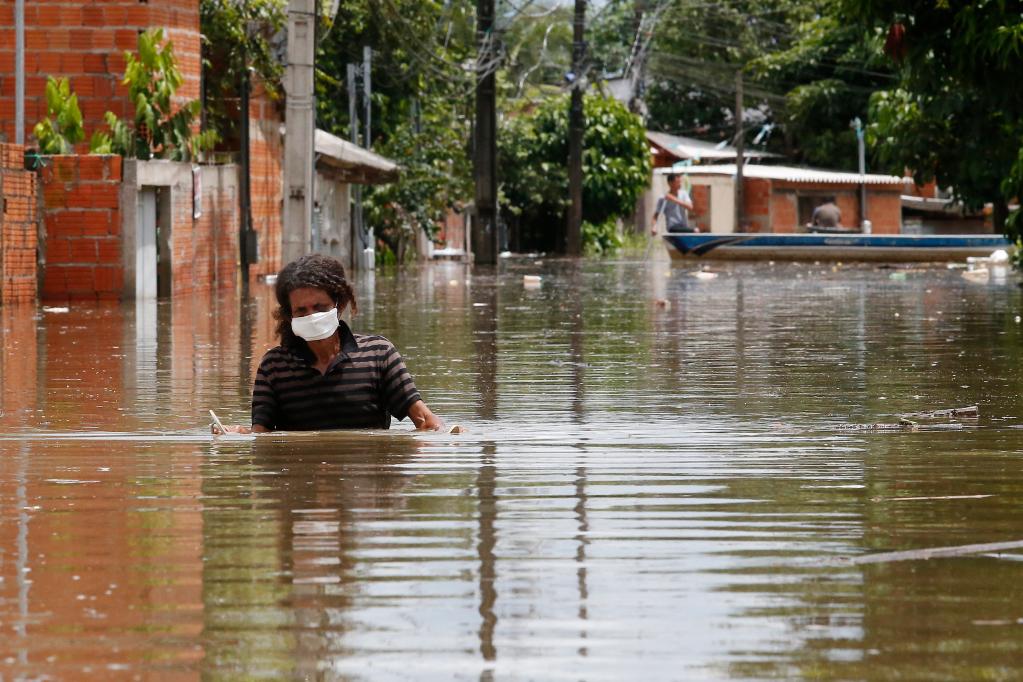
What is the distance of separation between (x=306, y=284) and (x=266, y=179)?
87.9 feet

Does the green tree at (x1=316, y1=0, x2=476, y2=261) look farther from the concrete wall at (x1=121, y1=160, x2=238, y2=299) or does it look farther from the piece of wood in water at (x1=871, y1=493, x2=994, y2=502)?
the piece of wood in water at (x1=871, y1=493, x2=994, y2=502)

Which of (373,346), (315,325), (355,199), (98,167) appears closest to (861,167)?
(355,199)

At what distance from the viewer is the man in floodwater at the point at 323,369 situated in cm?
809

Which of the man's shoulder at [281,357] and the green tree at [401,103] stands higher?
the green tree at [401,103]

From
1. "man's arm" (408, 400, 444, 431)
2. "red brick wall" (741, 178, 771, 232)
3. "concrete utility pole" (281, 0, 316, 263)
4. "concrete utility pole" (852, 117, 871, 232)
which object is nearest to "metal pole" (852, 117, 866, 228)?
"concrete utility pole" (852, 117, 871, 232)

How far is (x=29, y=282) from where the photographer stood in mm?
23266

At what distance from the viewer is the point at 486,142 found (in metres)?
43.0

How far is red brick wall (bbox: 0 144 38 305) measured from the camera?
22234 millimetres

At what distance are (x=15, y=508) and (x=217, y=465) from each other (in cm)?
135

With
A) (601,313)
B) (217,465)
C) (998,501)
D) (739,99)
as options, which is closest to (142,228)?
(601,313)

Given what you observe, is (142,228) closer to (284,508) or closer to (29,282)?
(29,282)

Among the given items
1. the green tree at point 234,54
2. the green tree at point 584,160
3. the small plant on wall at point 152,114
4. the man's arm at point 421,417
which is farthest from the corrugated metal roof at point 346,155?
the man's arm at point 421,417

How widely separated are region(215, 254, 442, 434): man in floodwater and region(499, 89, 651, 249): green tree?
49128 mm

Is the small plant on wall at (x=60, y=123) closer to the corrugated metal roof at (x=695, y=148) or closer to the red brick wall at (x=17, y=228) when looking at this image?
the red brick wall at (x=17, y=228)
